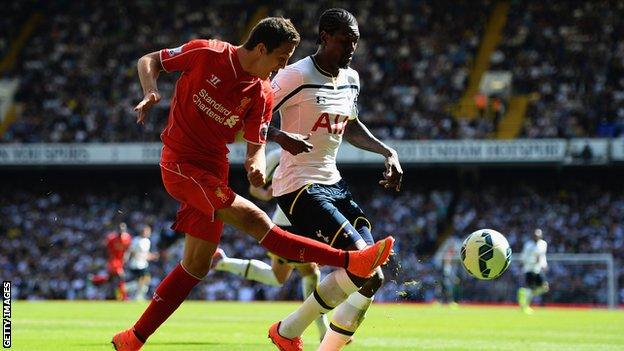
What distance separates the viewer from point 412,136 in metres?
38.2

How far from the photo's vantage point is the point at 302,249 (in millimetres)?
7379

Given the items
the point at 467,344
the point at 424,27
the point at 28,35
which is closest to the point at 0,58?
the point at 28,35

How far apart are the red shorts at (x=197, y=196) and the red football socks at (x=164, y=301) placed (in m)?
0.35

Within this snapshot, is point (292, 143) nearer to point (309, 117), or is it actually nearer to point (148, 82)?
point (309, 117)

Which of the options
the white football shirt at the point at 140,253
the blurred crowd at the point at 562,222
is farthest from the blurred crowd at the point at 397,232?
the white football shirt at the point at 140,253

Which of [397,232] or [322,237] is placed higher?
[322,237]

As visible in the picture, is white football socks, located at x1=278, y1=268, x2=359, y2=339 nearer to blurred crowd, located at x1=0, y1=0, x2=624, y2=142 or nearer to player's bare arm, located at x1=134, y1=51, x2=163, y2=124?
player's bare arm, located at x1=134, y1=51, x2=163, y2=124

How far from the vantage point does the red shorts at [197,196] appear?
24.6 feet

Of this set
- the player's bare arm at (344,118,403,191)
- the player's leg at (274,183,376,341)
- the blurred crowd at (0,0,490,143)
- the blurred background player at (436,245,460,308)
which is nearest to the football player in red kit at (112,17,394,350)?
the player's leg at (274,183,376,341)

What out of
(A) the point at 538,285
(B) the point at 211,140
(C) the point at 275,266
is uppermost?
(B) the point at 211,140

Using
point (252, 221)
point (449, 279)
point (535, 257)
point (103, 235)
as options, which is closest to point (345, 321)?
Answer: point (252, 221)

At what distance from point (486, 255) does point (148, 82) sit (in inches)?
147

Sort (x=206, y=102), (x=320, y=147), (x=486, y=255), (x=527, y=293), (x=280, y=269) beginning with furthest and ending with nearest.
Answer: (x=527, y=293) → (x=280, y=269) → (x=486, y=255) → (x=320, y=147) → (x=206, y=102)

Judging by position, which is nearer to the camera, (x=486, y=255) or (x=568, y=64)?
(x=486, y=255)
